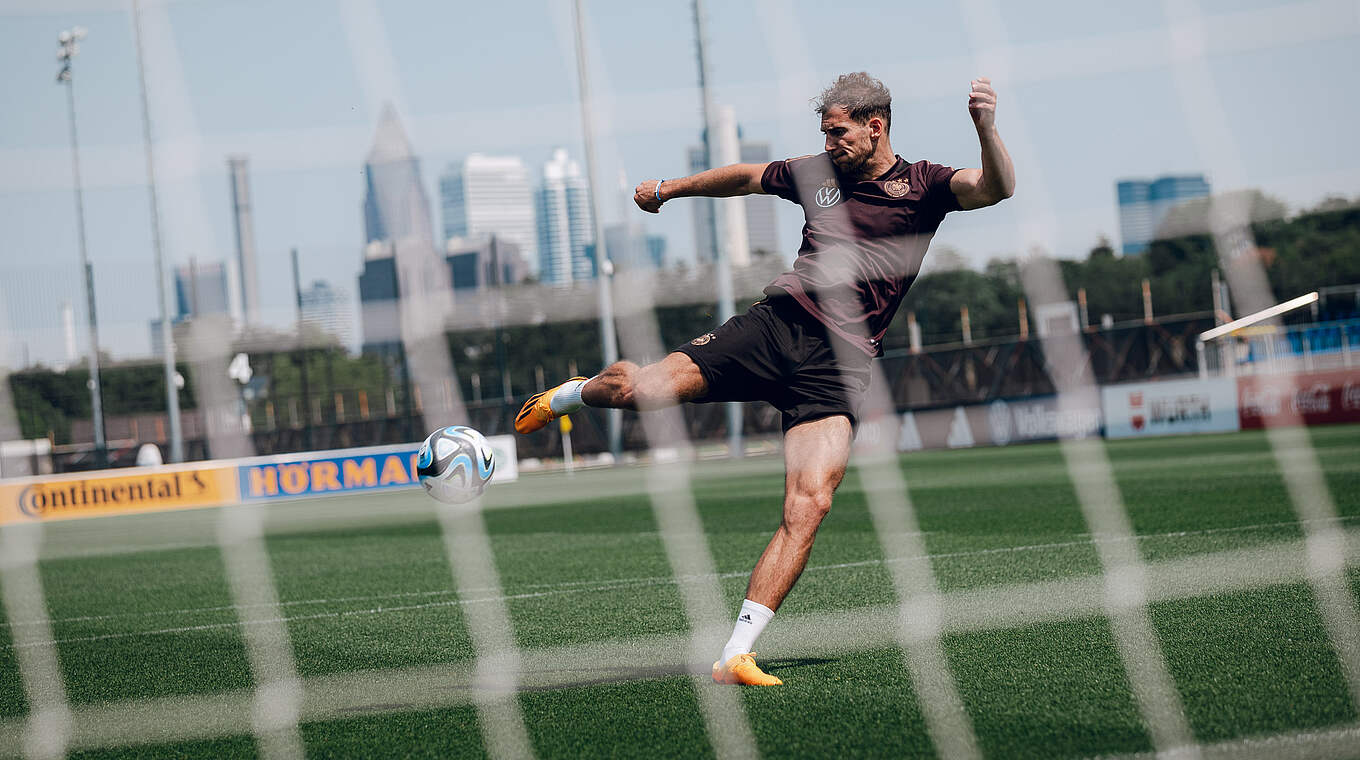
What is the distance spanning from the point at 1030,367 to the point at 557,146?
2516 cm

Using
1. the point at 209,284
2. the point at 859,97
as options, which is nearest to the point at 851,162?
the point at 859,97

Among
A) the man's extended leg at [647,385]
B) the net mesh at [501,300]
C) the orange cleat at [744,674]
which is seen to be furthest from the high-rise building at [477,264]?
the orange cleat at [744,674]

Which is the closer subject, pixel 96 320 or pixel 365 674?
pixel 365 674

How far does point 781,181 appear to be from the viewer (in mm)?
4898

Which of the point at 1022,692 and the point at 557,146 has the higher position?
the point at 557,146

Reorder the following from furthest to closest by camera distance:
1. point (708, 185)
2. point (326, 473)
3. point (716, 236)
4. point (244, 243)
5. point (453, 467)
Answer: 1. point (716, 236)
2. point (326, 473)
3. point (244, 243)
4. point (453, 467)
5. point (708, 185)

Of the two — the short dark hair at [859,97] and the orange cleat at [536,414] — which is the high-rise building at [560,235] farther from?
the short dark hair at [859,97]

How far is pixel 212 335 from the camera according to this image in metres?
8.64

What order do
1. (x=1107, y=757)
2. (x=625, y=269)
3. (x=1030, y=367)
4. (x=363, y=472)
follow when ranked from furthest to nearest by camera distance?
(x=1030, y=367) → (x=363, y=472) → (x=625, y=269) → (x=1107, y=757)

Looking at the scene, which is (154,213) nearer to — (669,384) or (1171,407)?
(669,384)

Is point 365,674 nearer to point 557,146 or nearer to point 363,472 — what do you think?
point 557,146

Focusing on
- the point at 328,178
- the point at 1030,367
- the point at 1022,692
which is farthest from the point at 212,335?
the point at 1030,367

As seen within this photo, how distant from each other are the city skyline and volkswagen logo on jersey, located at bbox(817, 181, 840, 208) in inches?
20.5

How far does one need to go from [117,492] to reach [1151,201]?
20122 millimetres
